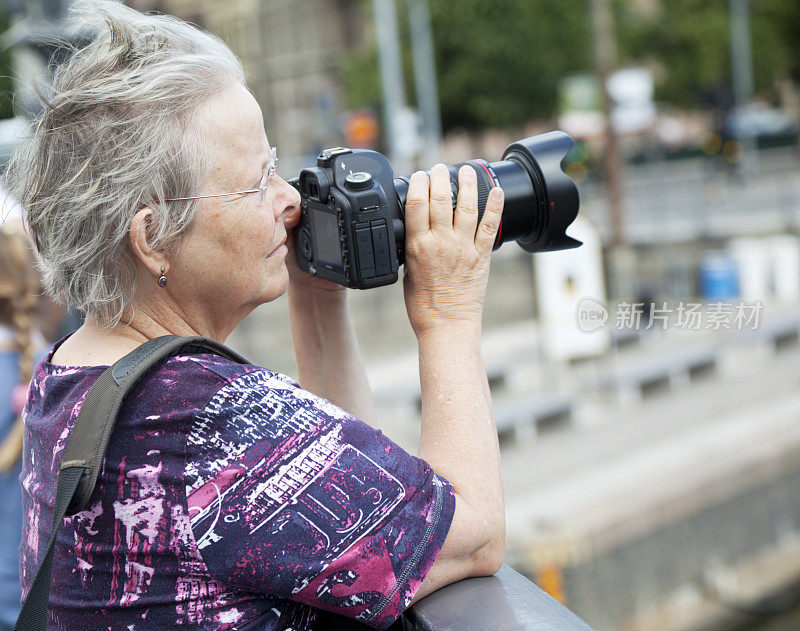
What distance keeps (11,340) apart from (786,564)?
31.7ft

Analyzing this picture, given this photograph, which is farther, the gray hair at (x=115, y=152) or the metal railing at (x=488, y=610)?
the gray hair at (x=115, y=152)

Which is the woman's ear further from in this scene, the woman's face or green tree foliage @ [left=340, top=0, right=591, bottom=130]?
green tree foliage @ [left=340, top=0, right=591, bottom=130]

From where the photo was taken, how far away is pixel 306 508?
1.07 metres

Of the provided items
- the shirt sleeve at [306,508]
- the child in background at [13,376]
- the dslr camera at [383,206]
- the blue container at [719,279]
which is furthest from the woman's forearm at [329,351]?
the blue container at [719,279]

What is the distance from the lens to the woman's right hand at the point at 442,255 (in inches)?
52.0

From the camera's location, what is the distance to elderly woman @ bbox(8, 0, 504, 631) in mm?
1072

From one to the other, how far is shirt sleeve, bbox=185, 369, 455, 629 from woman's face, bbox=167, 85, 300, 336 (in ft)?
0.73

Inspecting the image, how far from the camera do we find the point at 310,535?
106 centimetres

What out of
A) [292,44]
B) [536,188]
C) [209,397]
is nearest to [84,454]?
A: [209,397]

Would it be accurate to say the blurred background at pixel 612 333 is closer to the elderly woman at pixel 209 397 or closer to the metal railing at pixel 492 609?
the elderly woman at pixel 209 397

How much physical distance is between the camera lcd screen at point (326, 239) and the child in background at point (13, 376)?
987 mm

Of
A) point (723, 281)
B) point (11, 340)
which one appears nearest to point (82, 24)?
point (11, 340)

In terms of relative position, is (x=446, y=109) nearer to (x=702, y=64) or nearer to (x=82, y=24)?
(x=702, y=64)

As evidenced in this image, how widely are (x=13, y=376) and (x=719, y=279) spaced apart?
12.5 m
